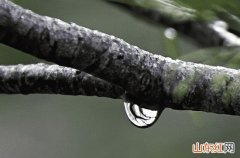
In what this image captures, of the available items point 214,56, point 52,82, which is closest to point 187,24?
point 214,56

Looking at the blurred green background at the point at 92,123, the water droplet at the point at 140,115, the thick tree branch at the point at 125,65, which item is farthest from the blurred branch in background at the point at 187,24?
the blurred green background at the point at 92,123

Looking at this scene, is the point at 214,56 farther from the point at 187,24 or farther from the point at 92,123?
the point at 92,123

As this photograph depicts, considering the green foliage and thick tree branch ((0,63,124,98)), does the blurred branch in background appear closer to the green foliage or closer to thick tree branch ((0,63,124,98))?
the green foliage

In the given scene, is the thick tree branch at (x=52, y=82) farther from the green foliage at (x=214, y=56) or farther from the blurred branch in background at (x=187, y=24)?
the blurred branch in background at (x=187, y=24)

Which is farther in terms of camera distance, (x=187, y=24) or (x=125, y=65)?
(x=187, y=24)

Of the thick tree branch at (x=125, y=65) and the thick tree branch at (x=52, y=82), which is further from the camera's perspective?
the thick tree branch at (x=52, y=82)
